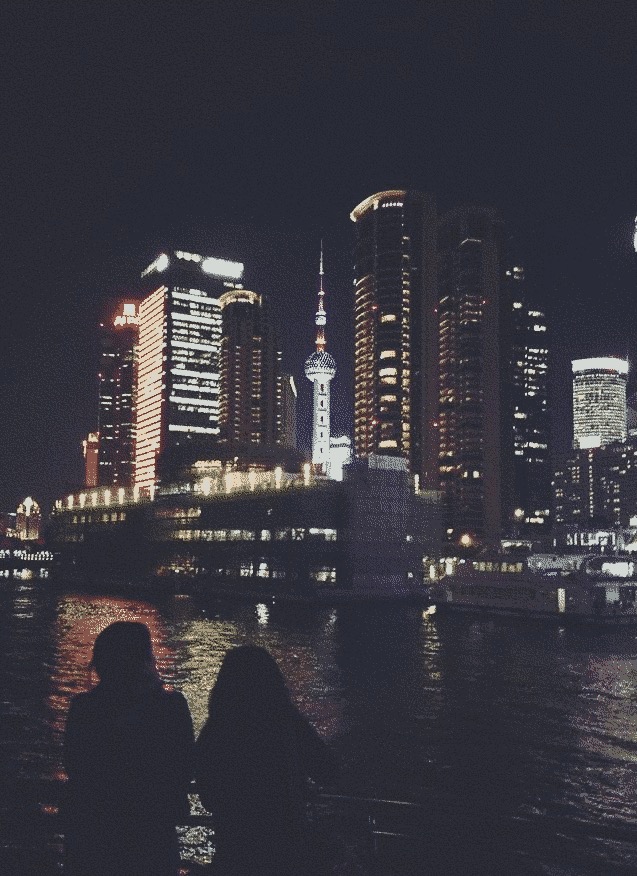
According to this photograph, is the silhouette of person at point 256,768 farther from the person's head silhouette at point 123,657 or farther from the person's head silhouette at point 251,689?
the person's head silhouette at point 123,657

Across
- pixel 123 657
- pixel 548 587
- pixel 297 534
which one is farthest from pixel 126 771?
pixel 297 534

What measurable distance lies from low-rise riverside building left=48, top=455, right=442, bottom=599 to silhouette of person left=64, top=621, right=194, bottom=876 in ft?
320

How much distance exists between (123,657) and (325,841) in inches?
69.9

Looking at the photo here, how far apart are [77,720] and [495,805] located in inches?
631

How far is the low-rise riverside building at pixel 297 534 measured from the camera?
106188 millimetres

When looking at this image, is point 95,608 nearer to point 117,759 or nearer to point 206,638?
point 206,638

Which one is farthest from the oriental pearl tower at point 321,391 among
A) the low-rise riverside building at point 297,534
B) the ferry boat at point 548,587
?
the ferry boat at point 548,587

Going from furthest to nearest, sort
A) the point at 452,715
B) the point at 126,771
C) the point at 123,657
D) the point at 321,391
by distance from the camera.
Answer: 1. the point at 321,391
2. the point at 452,715
3. the point at 123,657
4. the point at 126,771

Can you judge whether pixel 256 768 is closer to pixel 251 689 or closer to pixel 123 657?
pixel 251 689

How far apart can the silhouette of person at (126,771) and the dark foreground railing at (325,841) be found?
32 cm

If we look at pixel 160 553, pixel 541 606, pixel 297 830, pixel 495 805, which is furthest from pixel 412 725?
pixel 160 553

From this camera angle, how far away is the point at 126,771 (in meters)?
5.16

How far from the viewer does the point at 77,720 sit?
530 cm

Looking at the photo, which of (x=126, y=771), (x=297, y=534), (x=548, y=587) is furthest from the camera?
(x=297, y=534)
